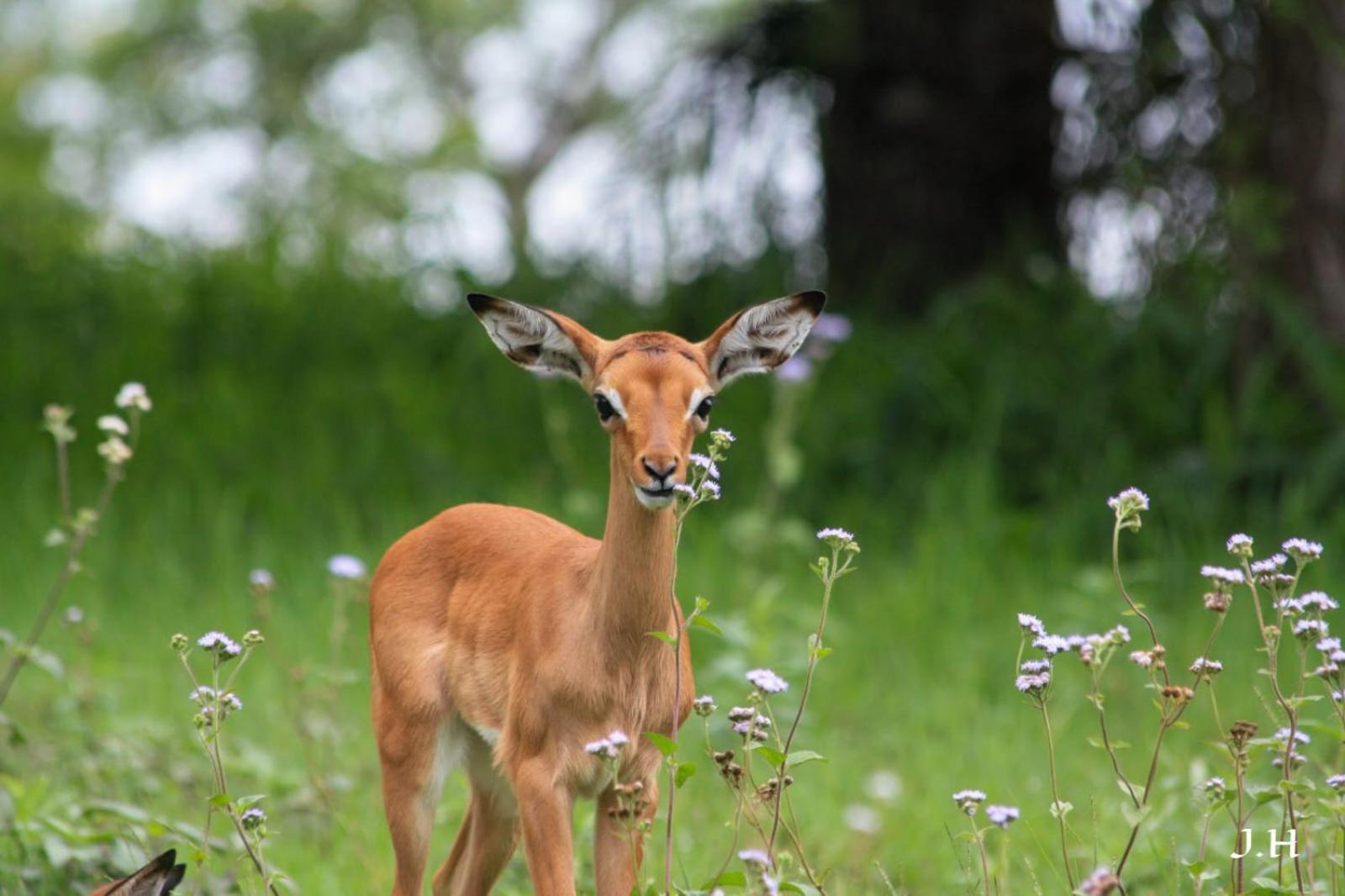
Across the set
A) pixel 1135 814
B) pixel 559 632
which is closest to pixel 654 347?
pixel 559 632

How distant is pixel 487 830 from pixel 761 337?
4.63 ft

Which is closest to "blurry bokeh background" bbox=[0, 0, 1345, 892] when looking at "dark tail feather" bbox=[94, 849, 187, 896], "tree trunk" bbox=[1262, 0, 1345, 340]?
"tree trunk" bbox=[1262, 0, 1345, 340]

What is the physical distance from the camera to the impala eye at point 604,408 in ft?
12.0

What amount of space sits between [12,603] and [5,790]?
3339 millimetres

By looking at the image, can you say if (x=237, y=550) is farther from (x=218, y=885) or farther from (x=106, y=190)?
(x=106, y=190)

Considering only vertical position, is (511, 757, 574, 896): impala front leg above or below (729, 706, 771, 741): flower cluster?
below

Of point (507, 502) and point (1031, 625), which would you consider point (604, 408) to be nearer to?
point (1031, 625)

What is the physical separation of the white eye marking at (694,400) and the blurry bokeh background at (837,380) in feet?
6.34

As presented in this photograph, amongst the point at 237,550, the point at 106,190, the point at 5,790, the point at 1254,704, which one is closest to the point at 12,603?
the point at 237,550

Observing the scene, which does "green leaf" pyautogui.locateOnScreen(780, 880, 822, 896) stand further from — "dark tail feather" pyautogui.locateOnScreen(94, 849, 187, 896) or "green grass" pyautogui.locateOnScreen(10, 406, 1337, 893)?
"green grass" pyautogui.locateOnScreen(10, 406, 1337, 893)

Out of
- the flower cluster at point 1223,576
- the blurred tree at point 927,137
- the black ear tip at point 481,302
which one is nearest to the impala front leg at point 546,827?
the black ear tip at point 481,302

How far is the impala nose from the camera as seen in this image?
11.3 feet

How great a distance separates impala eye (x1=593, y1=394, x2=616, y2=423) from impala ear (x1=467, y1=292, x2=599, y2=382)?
0.18 metres

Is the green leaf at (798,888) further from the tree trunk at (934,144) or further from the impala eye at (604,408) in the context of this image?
the tree trunk at (934,144)
